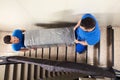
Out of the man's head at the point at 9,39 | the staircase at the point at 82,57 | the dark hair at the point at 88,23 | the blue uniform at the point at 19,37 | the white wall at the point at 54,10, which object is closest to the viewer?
the dark hair at the point at 88,23

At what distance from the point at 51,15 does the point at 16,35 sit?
0.64 m

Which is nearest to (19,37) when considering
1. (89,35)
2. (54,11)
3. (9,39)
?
(9,39)

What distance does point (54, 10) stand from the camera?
2283 millimetres

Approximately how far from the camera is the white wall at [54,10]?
6.69ft

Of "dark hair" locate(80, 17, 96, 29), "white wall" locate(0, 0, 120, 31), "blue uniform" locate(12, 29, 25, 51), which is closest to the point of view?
"dark hair" locate(80, 17, 96, 29)

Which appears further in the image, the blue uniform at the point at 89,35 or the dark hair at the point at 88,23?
the blue uniform at the point at 89,35

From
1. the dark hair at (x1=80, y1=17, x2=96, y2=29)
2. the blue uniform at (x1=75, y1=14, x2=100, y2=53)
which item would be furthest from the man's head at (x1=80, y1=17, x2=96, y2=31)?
the blue uniform at (x1=75, y1=14, x2=100, y2=53)

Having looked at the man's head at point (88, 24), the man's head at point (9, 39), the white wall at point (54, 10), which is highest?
the white wall at point (54, 10)

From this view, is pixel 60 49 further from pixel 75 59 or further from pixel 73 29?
pixel 73 29

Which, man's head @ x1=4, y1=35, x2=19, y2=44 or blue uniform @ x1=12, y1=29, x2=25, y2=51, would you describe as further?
blue uniform @ x1=12, y1=29, x2=25, y2=51

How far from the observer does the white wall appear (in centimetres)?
204

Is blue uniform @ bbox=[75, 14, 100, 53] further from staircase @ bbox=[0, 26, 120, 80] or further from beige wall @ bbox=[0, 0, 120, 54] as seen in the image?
staircase @ bbox=[0, 26, 120, 80]

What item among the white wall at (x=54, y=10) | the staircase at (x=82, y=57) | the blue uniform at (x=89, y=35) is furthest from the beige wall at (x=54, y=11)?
the staircase at (x=82, y=57)

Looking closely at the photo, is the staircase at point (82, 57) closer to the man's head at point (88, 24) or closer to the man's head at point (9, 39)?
the man's head at point (9, 39)
